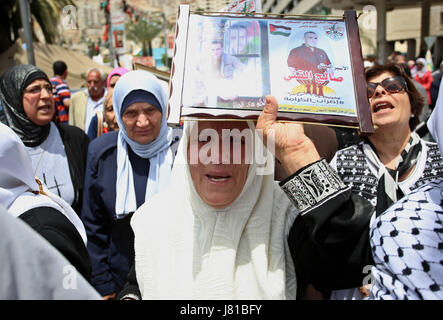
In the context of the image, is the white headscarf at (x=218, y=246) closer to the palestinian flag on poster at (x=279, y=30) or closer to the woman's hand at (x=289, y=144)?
the woman's hand at (x=289, y=144)

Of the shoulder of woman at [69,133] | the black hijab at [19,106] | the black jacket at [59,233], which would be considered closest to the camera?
the black jacket at [59,233]

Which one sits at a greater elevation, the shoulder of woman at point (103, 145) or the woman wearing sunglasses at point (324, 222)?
the shoulder of woman at point (103, 145)

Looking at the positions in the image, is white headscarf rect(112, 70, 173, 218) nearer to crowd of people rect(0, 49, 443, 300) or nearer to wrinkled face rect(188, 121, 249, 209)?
crowd of people rect(0, 49, 443, 300)

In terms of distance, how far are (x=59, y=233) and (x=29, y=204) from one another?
19cm

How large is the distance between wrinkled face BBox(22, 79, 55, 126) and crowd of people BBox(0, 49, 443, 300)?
631 millimetres

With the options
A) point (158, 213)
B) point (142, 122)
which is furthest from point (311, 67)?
point (142, 122)

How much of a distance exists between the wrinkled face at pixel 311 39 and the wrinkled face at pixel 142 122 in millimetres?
1593

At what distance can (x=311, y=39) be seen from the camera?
5.26 ft

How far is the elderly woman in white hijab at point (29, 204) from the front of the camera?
1.43 m

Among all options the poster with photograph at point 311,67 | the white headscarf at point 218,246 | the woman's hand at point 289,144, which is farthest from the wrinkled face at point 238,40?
the white headscarf at point 218,246

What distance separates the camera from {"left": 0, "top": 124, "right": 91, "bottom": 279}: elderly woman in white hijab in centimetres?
143
